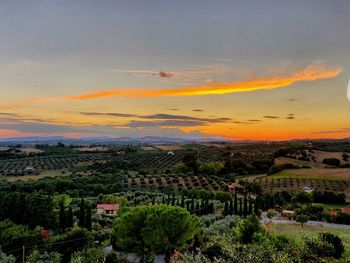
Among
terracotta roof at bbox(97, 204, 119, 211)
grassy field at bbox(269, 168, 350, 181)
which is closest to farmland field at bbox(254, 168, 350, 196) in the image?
grassy field at bbox(269, 168, 350, 181)

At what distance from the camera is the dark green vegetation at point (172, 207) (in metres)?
31.3

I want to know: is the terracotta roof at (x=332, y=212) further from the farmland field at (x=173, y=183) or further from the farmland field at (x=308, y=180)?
the farmland field at (x=173, y=183)

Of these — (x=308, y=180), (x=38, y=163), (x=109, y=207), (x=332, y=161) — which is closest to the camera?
(x=109, y=207)

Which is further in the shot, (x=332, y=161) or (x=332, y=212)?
(x=332, y=161)

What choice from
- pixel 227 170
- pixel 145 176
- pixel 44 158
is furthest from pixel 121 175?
pixel 44 158

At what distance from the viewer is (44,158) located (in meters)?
144

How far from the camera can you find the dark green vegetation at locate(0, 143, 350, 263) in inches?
1233

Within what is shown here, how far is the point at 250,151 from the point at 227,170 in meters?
37.6

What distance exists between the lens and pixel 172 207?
3744 centimetres

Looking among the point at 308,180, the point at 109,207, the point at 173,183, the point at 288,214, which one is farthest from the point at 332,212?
the point at 173,183

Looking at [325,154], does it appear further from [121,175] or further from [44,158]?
[44,158]

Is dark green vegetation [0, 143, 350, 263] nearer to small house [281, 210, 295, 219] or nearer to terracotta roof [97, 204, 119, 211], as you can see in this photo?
small house [281, 210, 295, 219]


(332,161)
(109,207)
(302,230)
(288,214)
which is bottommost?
(288,214)

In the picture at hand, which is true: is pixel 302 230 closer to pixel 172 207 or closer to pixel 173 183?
pixel 172 207
